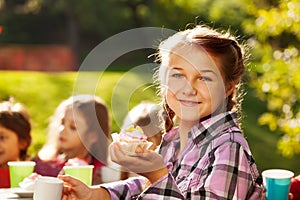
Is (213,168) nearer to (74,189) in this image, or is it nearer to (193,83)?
(193,83)

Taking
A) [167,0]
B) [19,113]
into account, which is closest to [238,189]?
[19,113]

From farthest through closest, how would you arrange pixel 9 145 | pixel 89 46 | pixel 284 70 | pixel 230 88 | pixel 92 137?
pixel 89 46, pixel 284 70, pixel 9 145, pixel 92 137, pixel 230 88

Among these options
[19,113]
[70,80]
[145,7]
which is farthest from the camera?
[145,7]

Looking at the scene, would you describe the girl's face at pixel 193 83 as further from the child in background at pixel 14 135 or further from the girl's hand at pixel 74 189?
the child in background at pixel 14 135

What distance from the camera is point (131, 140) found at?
7.06ft

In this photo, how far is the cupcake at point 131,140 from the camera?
211 centimetres

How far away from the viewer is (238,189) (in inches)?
84.7

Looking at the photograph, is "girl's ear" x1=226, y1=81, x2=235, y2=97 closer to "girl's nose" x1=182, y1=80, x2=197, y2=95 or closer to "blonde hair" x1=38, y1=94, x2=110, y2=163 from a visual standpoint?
"girl's nose" x1=182, y1=80, x2=197, y2=95

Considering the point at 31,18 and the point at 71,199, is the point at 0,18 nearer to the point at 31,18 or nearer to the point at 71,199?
the point at 31,18

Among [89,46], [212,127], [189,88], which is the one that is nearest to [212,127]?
[212,127]

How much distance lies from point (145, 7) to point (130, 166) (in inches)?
601

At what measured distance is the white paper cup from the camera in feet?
7.42

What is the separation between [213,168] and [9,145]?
2.65 m

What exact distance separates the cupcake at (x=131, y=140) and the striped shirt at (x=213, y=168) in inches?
4.2
